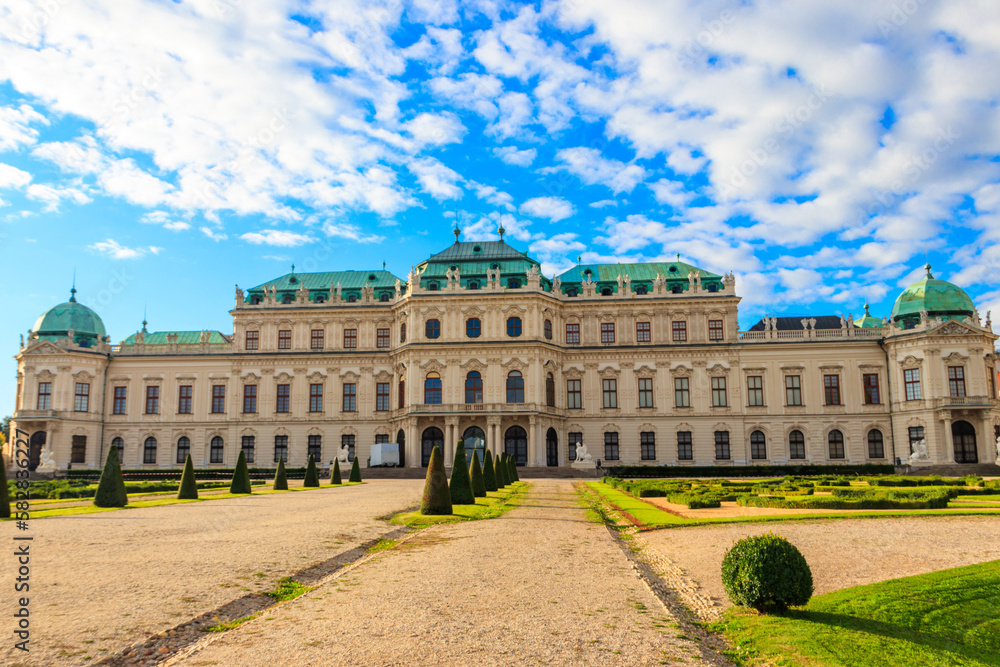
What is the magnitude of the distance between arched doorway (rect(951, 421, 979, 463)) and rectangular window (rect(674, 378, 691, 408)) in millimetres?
17788

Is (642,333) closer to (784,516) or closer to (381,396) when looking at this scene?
(381,396)

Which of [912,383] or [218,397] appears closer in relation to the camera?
[912,383]

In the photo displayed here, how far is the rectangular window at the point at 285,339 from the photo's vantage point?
61.8m

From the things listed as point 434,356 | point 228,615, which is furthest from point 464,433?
point 228,615

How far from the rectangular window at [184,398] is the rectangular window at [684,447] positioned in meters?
39.2

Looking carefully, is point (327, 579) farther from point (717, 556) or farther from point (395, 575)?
point (717, 556)

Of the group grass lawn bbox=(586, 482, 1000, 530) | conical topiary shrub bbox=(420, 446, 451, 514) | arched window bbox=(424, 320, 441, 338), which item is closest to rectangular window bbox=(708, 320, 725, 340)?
arched window bbox=(424, 320, 441, 338)

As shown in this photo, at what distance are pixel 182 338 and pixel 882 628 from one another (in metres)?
67.4

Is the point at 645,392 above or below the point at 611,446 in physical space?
above

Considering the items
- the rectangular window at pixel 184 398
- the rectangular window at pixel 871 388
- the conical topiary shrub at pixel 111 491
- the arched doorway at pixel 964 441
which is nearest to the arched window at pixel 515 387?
the rectangular window at pixel 871 388

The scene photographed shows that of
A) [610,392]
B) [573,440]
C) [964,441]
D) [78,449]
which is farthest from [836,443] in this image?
[78,449]

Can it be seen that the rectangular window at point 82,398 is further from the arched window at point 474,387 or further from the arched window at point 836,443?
the arched window at point 836,443

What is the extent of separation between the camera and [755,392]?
5728cm

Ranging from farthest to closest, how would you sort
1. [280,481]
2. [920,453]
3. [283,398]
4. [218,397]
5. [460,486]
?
[218,397] → [283,398] → [920,453] → [280,481] → [460,486]
